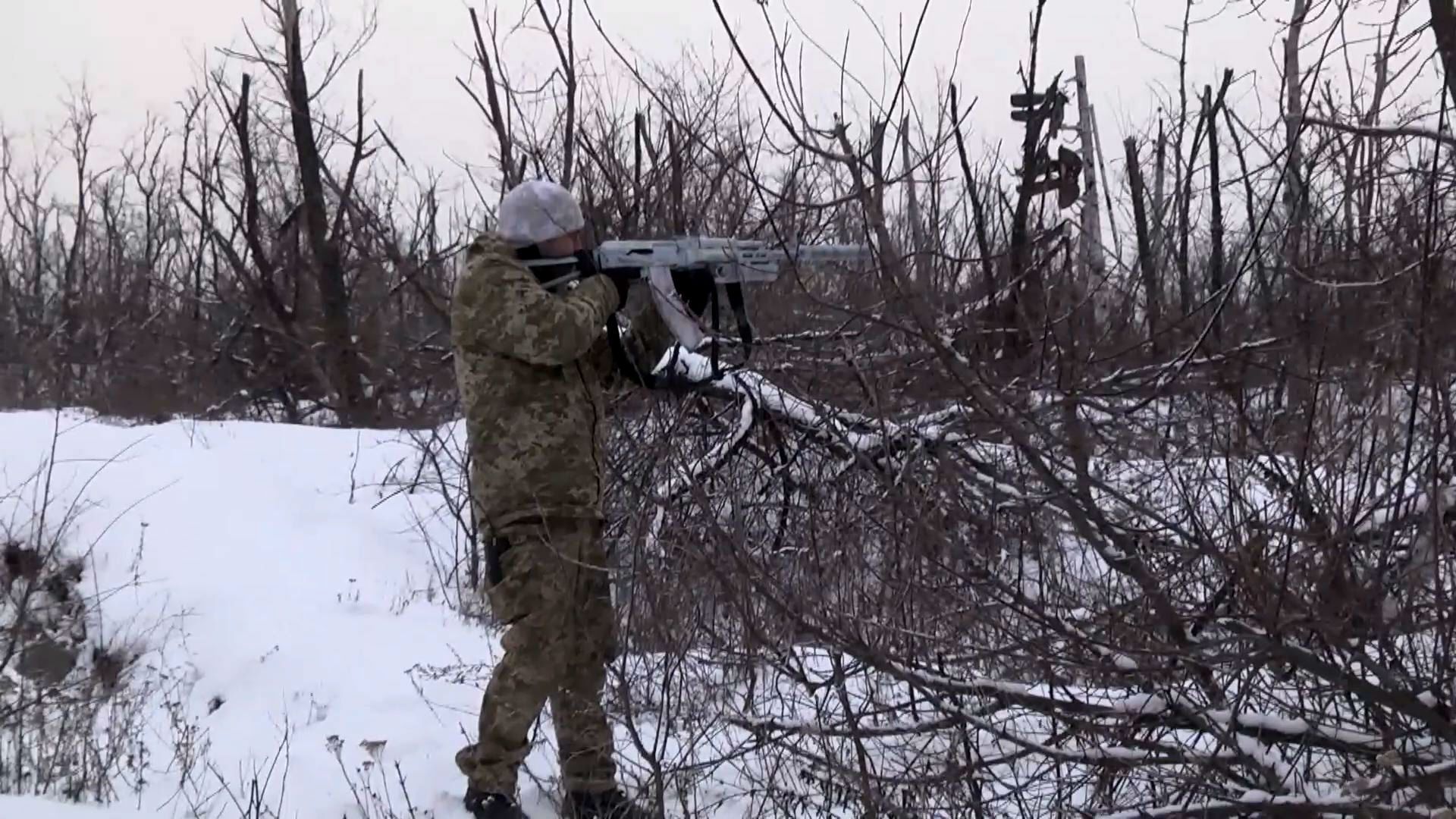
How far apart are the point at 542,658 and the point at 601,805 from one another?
1.47 feet

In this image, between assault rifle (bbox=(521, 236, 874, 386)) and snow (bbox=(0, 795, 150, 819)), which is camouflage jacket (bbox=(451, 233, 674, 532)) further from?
snow (bbox=(0, 795, 150, 819))

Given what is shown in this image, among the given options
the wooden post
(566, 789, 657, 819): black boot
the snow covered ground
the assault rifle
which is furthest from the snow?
the wooden post

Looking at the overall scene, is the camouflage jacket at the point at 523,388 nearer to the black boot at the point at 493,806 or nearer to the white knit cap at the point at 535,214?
the white knit cap at the point at 535,214

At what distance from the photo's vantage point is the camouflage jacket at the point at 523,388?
3219 millimetres

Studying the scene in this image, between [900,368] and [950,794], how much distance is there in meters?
1.92

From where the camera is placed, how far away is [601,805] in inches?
134

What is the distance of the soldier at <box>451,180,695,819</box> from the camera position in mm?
3277

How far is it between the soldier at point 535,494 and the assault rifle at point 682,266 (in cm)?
5

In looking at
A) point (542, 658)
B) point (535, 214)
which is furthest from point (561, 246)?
point (542, 658)

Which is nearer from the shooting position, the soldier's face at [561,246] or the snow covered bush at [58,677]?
the soldier's face at [561,246]

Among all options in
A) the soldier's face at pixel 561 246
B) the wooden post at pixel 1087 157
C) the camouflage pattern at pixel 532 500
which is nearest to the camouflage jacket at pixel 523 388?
the camouflage pattern at pixel 532 500

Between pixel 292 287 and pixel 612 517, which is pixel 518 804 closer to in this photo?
pixel 612 517

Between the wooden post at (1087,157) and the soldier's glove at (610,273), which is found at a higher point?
the wooden post at (1087,157)

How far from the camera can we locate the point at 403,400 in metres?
13.5
